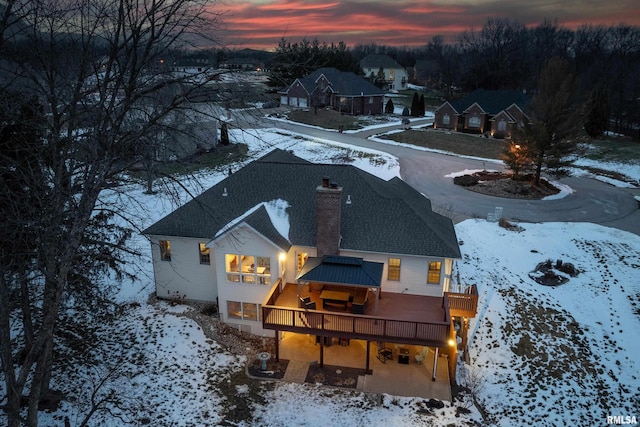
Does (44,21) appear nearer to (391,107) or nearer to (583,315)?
(583,315)

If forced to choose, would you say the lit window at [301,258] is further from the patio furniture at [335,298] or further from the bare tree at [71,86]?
the bare tree at [71,86]

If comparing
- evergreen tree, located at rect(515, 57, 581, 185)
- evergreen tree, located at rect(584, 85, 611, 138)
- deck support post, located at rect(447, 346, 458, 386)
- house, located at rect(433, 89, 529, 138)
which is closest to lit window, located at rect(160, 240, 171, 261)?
deck support post, located at rect(447, 346, 458, 386)

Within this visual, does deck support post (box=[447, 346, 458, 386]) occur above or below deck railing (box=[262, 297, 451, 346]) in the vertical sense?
below

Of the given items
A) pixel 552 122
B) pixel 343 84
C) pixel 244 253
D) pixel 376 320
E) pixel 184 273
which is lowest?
pixel 376 320

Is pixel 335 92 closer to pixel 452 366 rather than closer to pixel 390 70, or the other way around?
pixel 390 70

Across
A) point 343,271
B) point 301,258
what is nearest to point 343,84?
point 301,258

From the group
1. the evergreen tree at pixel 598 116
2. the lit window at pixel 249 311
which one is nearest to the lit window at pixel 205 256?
the lit window at pixel 249 311

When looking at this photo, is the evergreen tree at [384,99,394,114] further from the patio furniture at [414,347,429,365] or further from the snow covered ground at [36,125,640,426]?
the patio furniture at [414,347,429,365]
